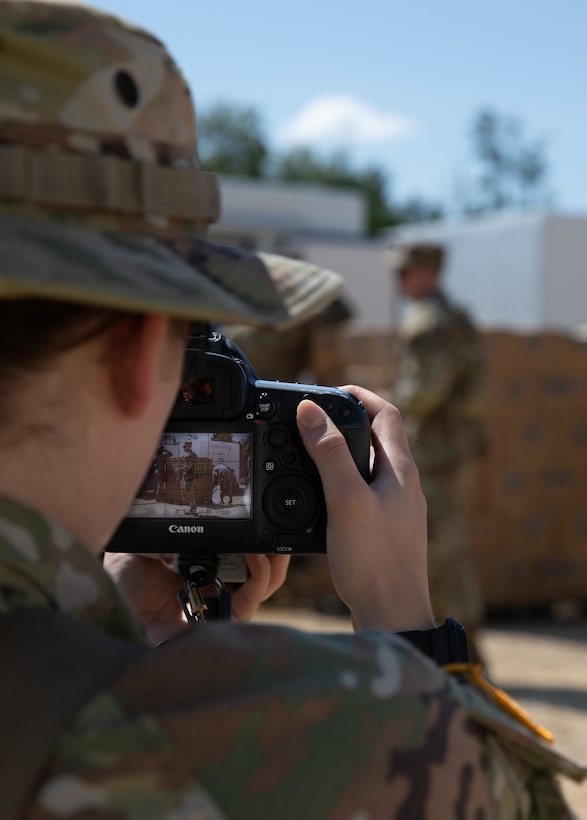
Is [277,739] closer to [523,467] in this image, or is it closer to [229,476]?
[229,476]

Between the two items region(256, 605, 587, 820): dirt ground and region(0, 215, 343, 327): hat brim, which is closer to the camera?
region(0, 215, 343, 327): hat brim

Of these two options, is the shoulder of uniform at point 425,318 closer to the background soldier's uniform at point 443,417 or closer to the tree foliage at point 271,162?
the background soldier's uniform at point 443,417

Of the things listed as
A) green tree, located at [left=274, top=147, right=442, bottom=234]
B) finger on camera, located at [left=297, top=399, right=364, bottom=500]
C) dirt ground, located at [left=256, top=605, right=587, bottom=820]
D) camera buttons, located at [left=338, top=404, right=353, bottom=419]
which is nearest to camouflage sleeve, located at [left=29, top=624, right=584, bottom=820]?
finger on camera, located at [left=297, top=399, right=364, bottom=500]

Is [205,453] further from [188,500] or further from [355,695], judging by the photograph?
[355,695]

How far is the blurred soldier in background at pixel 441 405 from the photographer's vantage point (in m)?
5.02

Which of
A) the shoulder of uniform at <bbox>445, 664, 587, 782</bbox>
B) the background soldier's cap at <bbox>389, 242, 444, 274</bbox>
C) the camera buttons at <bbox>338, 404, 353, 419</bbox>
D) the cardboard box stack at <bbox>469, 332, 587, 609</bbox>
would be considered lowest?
the cardboard box stack at <bbox>469, 332, 587, 609</bbox>

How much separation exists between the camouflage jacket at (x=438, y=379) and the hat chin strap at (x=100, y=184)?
416cm

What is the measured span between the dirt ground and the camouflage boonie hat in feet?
10.8

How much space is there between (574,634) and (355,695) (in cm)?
606

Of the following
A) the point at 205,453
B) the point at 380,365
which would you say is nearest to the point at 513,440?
the point at 380,365

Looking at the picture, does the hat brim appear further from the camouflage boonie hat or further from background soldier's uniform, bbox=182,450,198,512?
background soldier's uniform, bbox=182,450,198,512

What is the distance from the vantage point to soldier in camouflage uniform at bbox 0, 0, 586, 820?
2.36 ft

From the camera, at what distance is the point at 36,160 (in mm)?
792

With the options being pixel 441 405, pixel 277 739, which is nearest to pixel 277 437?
pixel 277 739
